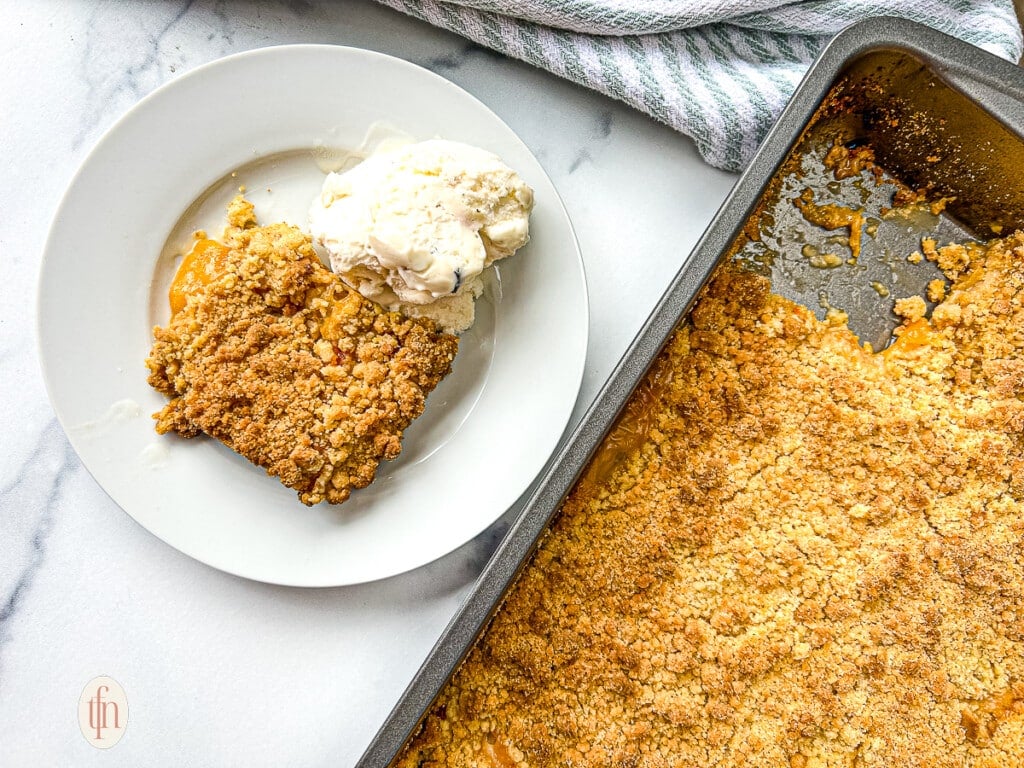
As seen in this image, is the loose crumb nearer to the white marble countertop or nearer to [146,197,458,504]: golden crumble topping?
the white marble countertop

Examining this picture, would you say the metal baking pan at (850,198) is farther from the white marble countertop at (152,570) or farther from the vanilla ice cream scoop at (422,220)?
the vanilla ice cream scoop at (422,220)

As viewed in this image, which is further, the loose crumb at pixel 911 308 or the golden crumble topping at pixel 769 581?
the loose crumb at pixel 911 308

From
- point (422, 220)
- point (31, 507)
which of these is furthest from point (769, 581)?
point (31, 507)

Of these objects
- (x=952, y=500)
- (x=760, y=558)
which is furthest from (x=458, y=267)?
(x=952, y=500)

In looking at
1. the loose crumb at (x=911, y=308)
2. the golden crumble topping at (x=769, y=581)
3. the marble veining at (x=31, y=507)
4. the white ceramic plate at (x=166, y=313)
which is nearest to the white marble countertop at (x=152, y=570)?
the marble veining at (x=31, y=507)

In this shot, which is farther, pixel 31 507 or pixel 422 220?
pixel 31 507

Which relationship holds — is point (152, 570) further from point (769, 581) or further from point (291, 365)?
point (769, 581)
